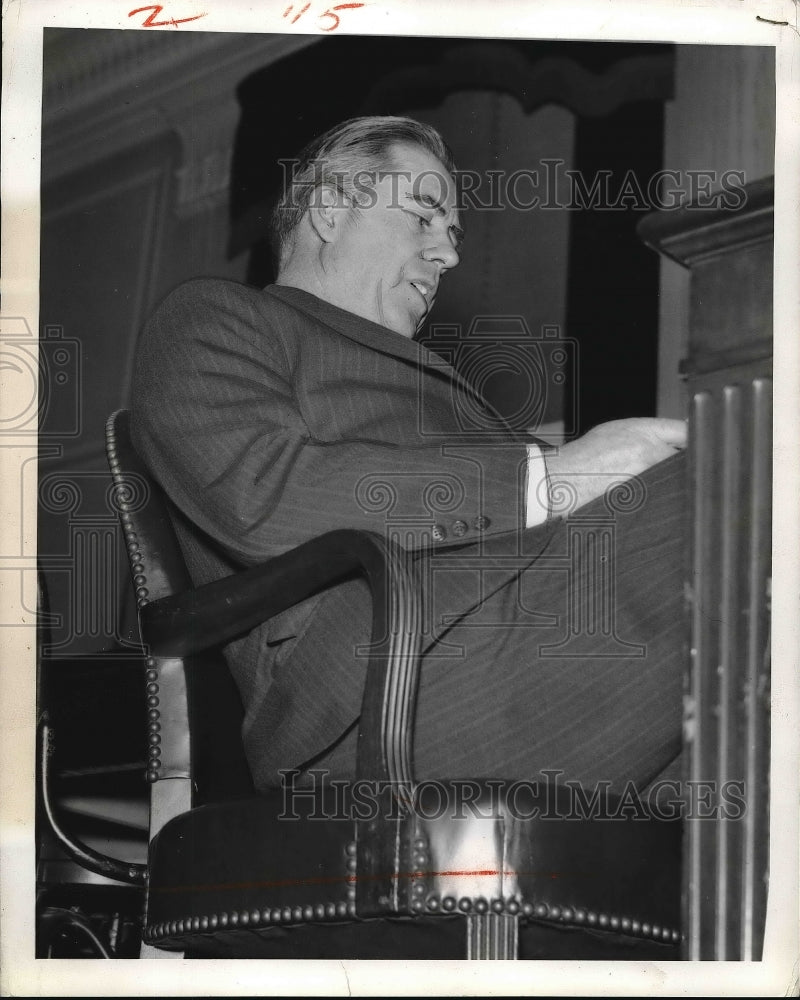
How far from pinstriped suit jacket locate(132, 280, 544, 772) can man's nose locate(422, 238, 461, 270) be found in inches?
6.9

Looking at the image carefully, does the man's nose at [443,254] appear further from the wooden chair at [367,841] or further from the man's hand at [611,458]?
the wooden chair at [367,841]

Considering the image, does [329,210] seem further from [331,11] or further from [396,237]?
[331,11]

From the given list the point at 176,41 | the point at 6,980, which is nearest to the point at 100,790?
the point at 6,980

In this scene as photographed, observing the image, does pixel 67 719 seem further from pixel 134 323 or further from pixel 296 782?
pixel 134 323

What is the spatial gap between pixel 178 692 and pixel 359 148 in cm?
70

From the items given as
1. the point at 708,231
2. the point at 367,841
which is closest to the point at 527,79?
the point at 708,231

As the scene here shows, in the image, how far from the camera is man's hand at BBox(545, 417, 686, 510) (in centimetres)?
156

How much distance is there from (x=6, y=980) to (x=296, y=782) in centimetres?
39

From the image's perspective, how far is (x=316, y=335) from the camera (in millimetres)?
1677

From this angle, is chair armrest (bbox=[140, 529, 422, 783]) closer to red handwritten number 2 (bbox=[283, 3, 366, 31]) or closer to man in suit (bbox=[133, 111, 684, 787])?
man in suit (bbox=[133, 111, 684, 787])

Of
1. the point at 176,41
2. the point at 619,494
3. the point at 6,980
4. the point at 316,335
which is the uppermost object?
the point at 176,41

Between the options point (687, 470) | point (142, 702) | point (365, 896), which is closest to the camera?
point (365, 896)

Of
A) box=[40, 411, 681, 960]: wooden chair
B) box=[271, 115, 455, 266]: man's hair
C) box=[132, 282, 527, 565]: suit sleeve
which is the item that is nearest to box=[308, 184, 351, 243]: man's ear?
box=[271, 115, 455, 266]: man's hair

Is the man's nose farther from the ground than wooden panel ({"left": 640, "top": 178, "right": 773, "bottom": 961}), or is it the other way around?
the man's nose
